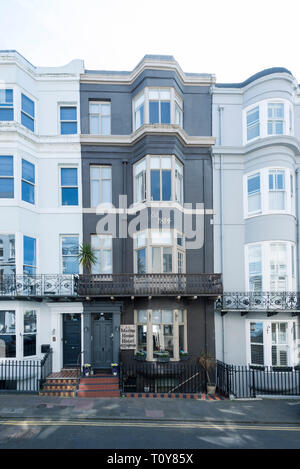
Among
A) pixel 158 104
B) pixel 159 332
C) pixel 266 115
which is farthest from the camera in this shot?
pixel 266 115

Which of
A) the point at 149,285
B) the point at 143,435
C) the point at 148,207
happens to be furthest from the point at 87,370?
the point at 148,207

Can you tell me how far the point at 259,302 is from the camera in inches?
550

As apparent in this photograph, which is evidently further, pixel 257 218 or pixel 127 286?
pixel 257 218

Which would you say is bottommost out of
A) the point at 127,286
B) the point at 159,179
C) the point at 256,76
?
the point at 127,286

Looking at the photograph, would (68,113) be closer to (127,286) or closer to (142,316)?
(127,286)

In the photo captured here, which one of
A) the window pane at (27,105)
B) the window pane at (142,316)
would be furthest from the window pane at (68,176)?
the window pane at (142,316)

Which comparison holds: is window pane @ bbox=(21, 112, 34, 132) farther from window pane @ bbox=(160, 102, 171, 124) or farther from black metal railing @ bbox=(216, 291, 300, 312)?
black metal railing @ bbox=(216, 291, 300, 312)

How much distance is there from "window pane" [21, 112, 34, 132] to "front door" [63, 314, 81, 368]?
9589 mm

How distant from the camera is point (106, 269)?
48.0 feet

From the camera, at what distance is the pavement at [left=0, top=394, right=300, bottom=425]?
997 cm

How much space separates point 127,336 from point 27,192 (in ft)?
27.6

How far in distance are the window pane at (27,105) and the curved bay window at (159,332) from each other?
11.3 meters

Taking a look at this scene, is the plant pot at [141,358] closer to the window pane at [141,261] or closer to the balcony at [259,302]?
the window pane at [141,261]

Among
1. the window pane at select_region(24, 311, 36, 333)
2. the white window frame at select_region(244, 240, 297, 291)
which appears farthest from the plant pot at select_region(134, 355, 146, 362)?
the white window frame at select_region(244, 240, 297, 291)
